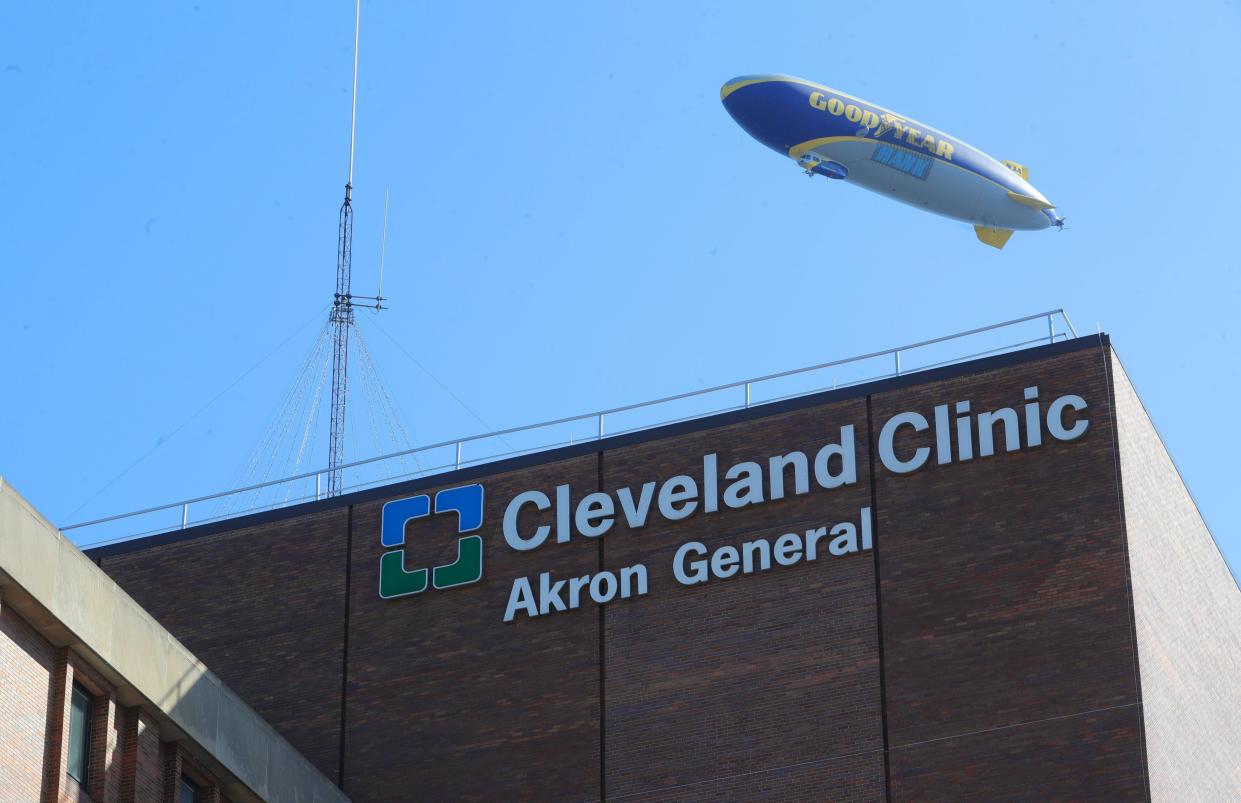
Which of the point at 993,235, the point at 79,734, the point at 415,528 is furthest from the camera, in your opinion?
the point at 993,235

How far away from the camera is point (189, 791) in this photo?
38469 millimetres

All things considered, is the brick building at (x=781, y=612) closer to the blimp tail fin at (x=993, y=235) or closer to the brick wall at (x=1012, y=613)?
the brick wall at (x=1012, y=613)

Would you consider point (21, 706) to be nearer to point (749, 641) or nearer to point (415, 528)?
point (415, 528)

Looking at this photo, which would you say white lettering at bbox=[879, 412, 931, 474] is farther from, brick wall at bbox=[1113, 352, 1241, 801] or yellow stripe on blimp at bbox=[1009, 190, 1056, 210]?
yellow stripe on blimp at bbox=[1009, 190, 1056, 210]

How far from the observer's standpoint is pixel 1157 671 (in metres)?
40.7

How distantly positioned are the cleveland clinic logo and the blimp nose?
2006 centimetres

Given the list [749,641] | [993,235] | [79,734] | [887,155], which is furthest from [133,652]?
[993,235]

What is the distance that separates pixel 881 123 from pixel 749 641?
23206 mm

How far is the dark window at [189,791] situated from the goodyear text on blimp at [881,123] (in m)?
31.2

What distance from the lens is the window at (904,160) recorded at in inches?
2420

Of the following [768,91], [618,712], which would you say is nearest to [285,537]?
[618,712]

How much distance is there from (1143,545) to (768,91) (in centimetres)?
2495

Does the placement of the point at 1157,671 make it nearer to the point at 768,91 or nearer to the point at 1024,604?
the point at 1024,604

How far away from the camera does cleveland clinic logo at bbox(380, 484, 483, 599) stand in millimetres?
46812
